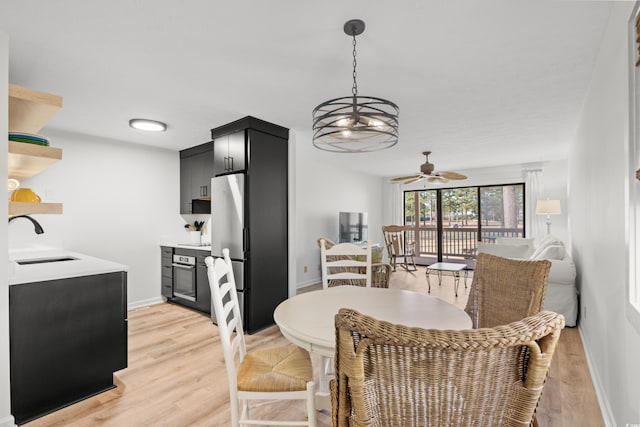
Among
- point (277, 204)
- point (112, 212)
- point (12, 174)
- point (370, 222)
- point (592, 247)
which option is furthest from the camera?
point (370, 222)

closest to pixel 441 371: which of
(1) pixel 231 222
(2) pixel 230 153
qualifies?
(1) pixel 231 222

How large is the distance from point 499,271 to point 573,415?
1.06 metres

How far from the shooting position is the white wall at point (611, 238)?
1511 mm

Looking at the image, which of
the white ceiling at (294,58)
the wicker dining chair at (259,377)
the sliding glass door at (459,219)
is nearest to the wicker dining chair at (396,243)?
the sliding glass door at (459,219)

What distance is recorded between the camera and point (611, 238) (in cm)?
188

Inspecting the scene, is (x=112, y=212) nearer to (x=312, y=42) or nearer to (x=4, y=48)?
(x=4, y=48)

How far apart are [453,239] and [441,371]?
7.65m

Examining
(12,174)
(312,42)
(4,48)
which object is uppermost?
(312,42)

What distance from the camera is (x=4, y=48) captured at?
1763 millimetres

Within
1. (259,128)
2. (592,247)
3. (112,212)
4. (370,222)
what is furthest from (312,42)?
(370,222)

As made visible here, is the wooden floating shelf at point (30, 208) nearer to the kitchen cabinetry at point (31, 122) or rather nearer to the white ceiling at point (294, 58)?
the kitchen cabinetry at point (31, 122)

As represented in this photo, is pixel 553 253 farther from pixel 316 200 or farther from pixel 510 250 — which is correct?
A: pixel 316 200

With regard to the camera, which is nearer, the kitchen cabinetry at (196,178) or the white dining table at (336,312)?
the white dining table at (336,312)

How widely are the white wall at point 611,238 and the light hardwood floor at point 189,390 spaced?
0.16m
